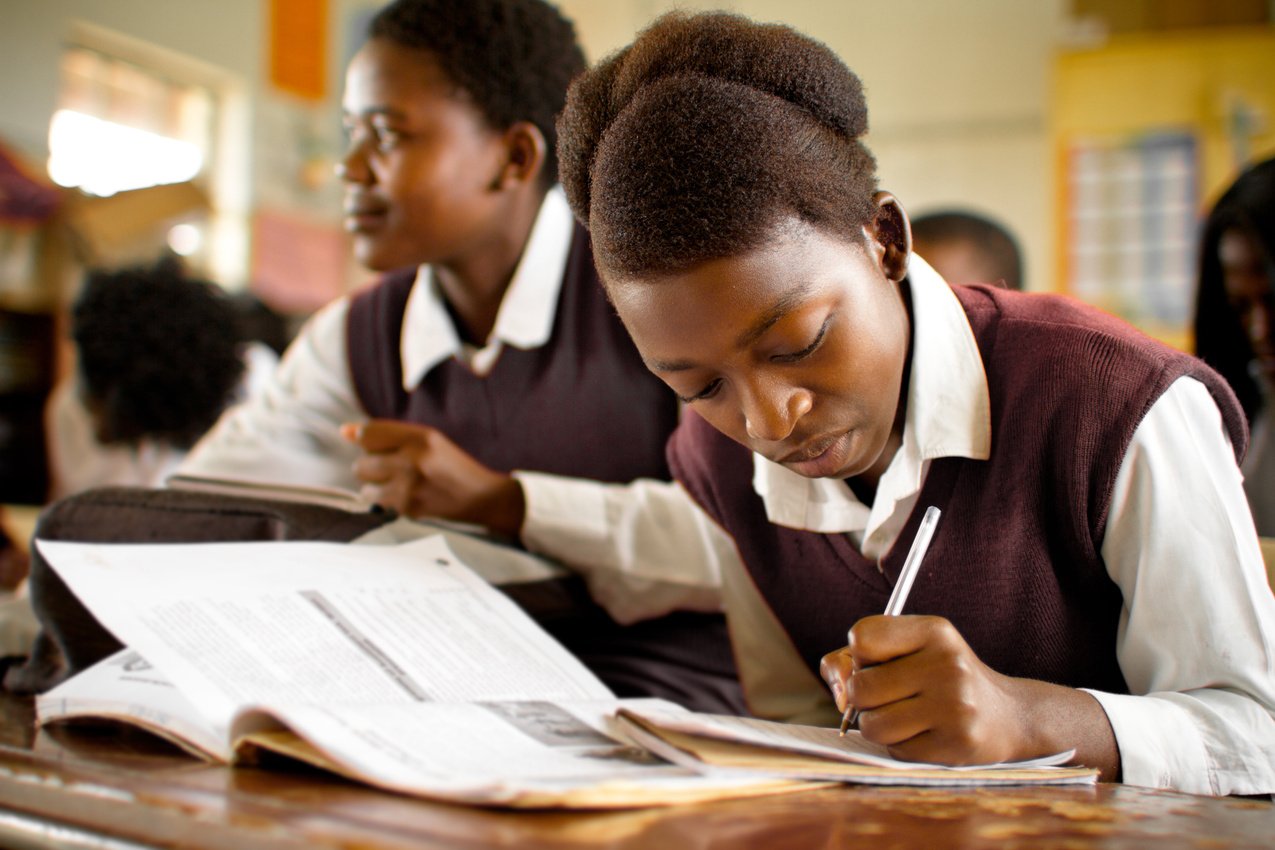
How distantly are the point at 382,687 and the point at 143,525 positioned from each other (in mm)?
365

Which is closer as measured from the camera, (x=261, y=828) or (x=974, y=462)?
(x=261, y=828)

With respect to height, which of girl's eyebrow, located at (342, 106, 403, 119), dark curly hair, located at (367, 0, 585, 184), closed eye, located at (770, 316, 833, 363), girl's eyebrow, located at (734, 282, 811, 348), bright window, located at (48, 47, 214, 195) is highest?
bright window, located at (48, 47, 214, 195)

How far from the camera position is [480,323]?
4.58 ft

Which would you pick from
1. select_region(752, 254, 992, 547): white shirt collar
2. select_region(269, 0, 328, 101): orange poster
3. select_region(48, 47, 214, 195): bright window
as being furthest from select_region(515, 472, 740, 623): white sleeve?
select_region(269, 0, 328, 101): orange poster

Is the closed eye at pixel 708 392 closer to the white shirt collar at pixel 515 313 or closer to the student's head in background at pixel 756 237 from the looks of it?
the student's head in background at pixel 756 237

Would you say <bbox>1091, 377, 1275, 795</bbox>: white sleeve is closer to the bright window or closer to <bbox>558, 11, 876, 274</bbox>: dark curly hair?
<bbox>558, 11, 876, 274</bbox>: dark curly hair

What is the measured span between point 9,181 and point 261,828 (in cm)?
419

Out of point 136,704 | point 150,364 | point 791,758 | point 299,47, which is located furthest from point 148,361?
point 299,47

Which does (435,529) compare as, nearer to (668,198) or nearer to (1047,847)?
(668,198)

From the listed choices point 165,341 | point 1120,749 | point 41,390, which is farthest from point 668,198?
point 41,390

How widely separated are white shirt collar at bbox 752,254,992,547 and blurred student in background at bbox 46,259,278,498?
1588mm

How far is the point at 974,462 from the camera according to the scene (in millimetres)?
794

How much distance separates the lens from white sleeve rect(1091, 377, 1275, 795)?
0.67 m

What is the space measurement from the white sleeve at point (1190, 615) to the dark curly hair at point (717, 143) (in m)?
0.25
